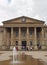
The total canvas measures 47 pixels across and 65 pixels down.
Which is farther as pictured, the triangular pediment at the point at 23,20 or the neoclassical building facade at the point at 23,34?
the triangular pediment at the point at 23,20

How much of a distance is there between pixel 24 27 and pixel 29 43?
6574 millimetres

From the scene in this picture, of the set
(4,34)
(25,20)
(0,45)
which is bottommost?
(0,45)

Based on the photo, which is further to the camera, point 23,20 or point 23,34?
point 23,34

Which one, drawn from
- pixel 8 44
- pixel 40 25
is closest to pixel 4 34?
pixel 8 44

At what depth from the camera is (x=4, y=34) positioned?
67.9 meters

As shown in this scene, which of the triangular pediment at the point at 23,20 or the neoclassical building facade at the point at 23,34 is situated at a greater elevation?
the triangular pediment at the point at 23,20

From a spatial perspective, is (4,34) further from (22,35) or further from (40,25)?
(40,25)

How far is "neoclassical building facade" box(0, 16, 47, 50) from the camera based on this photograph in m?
67.4

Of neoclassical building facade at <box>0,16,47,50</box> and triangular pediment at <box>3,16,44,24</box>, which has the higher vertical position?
triangular pediment at <box>3,16,44,24</box>

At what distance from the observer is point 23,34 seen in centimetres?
7194

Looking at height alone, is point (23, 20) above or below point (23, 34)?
above

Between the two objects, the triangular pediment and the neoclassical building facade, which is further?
the triangular pediment

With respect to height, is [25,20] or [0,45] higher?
[25,20]

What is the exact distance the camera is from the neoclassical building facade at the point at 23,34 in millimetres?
67375
